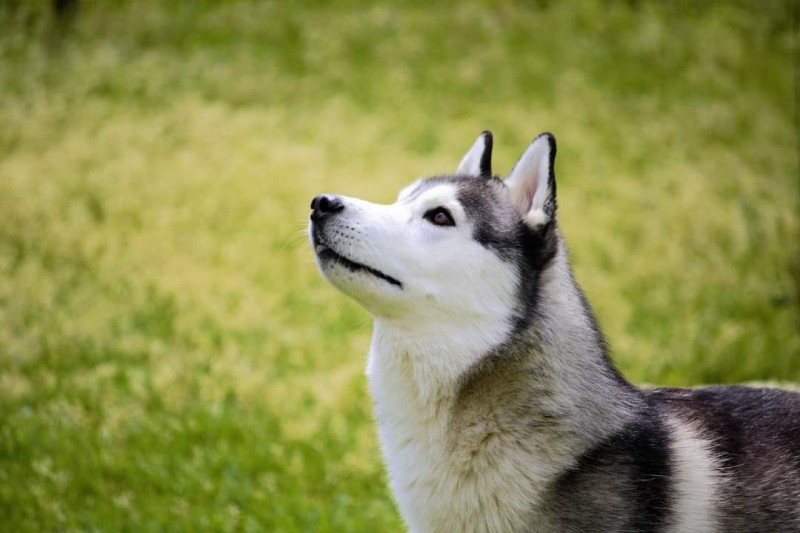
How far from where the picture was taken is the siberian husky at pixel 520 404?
346cm

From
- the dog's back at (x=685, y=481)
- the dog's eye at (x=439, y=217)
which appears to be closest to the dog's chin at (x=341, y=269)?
the dog's eye at (x=439, y=217)

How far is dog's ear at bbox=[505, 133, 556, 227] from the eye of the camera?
3.74m

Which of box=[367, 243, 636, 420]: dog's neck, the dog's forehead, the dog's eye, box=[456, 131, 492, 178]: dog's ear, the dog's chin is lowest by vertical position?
box=[367, 243, 636, 420]: dog's neck

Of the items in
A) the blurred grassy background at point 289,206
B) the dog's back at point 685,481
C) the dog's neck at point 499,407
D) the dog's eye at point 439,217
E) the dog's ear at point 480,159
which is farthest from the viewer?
the blurred grassy background at point 289,206

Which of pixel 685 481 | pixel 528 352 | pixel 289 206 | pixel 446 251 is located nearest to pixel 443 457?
pixel 528 352

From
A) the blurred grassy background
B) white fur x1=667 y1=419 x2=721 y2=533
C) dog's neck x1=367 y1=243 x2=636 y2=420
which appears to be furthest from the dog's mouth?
white fur x1=667 y1=419 x2=721 y2=533

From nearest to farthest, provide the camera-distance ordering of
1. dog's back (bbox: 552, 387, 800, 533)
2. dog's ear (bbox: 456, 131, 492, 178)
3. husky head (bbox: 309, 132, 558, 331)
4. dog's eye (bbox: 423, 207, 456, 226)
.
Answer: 1. dog's back (bbox: 552, 387, 800, 533)
2. husky head (bbox: 309, 132, 558, 331)
3. dog's eye (bbox: 423, 207, 456, 226)
4. dog's ear (bbox: 456, 131, 492, 178)

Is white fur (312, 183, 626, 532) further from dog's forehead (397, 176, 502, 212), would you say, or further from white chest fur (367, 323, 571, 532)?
dog's forehead (397, 176, 502, 212)

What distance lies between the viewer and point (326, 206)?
12.3 ft

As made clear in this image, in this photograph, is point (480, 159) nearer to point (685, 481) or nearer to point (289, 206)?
point (685, 481)

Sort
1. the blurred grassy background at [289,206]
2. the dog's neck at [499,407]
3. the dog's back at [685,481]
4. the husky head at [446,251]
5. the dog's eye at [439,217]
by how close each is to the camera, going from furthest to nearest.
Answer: the blurred grassy background at [289,206]
the dog's eye at [439,217]
the husky head at [446,251]
the dog's neck at [499,407]
the dog's back at [685,481]

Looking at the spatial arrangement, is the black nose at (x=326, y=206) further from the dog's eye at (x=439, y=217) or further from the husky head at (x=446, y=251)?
the dog's eye at (x=439, y=217)

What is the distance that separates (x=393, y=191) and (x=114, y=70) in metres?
5.77

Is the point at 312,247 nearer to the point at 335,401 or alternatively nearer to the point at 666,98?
the point at 335,401
